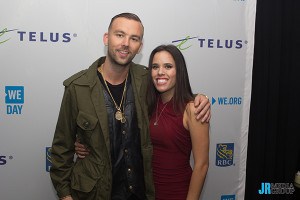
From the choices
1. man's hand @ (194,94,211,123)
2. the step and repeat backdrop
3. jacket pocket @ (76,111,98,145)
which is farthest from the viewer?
the step and repeat backdrop

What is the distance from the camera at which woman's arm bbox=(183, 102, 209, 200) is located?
156cm

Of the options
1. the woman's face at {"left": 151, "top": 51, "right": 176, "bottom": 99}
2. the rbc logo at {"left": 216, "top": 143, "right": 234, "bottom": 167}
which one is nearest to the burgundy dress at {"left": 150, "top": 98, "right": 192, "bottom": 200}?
the woman's face at {"left": 151, "top": 51, "right": 176, "bottom": 99}

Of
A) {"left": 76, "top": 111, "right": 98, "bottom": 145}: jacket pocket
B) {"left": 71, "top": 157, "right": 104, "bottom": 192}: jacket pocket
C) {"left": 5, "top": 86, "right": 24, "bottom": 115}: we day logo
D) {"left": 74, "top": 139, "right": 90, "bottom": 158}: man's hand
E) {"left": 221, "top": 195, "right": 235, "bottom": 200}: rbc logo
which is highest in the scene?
{"left": 5, "top": 86, "right": 24, "bottom": 115}: we day logo

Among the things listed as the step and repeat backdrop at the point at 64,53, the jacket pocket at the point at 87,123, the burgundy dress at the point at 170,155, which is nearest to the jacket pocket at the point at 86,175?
the jacket pocket at the point at 87,123

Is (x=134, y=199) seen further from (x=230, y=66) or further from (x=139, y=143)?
(x=230, y=66)

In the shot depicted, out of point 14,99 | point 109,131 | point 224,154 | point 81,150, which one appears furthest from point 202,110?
point 14,99

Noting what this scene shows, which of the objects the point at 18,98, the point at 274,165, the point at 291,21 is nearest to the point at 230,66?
the point at 291,21

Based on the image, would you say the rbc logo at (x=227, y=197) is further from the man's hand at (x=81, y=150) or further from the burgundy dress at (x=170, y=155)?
the man's hand at (x=81, y=150)

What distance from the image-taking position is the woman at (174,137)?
159 centimetres

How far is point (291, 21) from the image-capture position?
258 cm

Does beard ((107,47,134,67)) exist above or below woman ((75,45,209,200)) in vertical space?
above

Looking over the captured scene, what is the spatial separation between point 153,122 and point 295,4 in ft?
6.21

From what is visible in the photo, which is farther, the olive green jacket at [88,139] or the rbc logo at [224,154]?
the rbc logo at [224,154]

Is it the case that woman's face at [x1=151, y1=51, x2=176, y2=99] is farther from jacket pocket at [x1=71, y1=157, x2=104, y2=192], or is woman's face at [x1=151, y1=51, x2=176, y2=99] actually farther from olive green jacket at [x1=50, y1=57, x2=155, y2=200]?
jacket pocket at [x1=71, y1=157, x2=104, y2=192]
